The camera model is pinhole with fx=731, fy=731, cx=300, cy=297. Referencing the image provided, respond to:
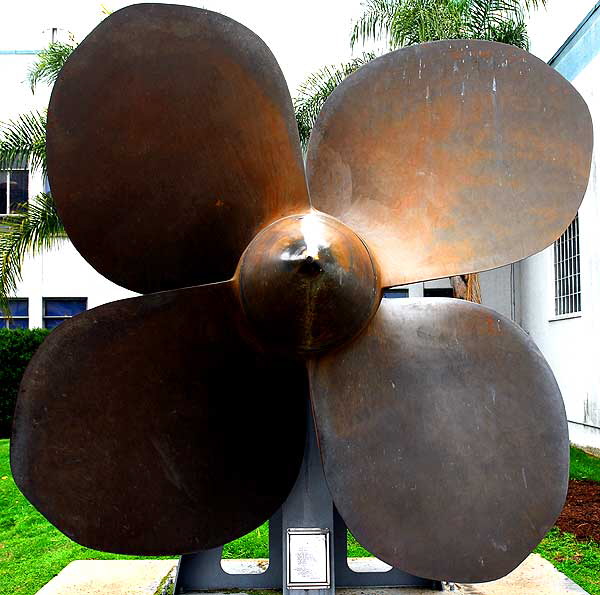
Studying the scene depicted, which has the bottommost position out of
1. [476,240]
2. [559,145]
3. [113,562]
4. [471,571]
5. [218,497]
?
[113,562]

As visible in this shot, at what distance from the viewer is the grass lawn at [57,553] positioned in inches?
166

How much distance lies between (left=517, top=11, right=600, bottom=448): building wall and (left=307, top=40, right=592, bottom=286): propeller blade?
565 centimetres

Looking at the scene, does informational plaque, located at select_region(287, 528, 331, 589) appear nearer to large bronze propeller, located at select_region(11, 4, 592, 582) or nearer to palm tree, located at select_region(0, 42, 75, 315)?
large bronze propeller, located at select_region(11, 4, 592, 582)

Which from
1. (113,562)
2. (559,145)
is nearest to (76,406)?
(559,145)

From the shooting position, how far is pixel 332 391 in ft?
7.70

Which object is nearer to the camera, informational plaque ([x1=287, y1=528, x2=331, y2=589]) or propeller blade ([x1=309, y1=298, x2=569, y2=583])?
propeller blade ([x1=309, y1=298, x2=569, y2=583])

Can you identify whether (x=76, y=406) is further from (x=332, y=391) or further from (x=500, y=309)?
(x=500, y=309)

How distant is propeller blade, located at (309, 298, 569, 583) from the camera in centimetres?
221

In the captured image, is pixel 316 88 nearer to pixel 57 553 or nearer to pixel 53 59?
pixel 53 59

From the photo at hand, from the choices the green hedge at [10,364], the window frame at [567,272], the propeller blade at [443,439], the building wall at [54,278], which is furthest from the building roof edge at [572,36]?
the green hedge at [10,364]

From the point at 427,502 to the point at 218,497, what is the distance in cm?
67

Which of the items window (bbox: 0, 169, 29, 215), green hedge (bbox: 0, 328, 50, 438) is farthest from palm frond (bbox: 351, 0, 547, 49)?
window (bbox: 0, 169, 29, 215)

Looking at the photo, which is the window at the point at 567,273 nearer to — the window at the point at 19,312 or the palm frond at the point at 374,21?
the palm frond at the point at 374,21

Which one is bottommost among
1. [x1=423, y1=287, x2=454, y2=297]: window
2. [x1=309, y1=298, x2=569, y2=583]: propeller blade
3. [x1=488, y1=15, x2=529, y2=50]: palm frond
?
[x1=309, y1=298, x2=569, y2=583]: propeller blade
